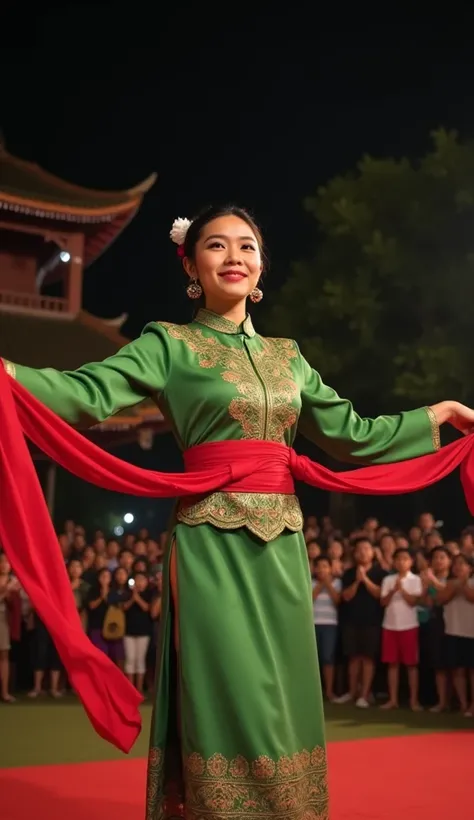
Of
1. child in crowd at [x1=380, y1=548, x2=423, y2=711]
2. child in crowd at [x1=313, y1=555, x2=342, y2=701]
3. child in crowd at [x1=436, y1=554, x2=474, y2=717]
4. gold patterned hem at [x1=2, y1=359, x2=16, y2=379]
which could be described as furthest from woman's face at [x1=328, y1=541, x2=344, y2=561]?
gold patterned hem at [x1=2, y1=359, x2=16, y2=379]

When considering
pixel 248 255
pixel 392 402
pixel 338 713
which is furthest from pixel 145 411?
pixel 248 255

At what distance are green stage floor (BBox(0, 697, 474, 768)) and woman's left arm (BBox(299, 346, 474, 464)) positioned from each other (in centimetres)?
261

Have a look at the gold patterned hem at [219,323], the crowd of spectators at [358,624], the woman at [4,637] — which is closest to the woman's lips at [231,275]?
the gold patterned hem at [219,323]

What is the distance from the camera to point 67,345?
1207 cm

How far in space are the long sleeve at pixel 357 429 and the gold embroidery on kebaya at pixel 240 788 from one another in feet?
2.64

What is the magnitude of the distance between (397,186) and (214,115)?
Answer: 529 cm

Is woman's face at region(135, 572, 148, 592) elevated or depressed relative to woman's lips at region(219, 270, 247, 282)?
depressed

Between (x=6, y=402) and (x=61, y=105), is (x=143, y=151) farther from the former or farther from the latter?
(x=6, y=402)

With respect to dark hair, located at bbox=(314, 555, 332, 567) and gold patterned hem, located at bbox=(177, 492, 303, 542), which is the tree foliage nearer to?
dark hair, located at bbox=(314, 555, 332, 567)

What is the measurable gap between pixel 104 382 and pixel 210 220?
0.55 metres

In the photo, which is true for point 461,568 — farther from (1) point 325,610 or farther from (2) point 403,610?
(1) point 325,610

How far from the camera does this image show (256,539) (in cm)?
223

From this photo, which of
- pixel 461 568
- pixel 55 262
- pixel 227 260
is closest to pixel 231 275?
pixel 227 260

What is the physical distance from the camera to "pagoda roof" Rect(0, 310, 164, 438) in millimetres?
11320
